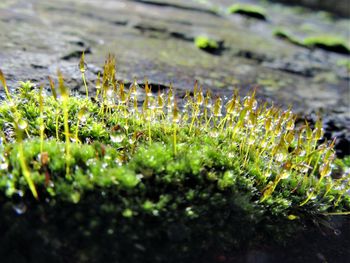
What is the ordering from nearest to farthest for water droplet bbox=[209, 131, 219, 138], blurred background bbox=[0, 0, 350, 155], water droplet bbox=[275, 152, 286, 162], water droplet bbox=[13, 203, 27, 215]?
water droplet bbox=[13, 203, 27, 215] < water droplet bbox=[275, 152, 286, 162] < water droplet bbox=[209, 131, 219, 138] < blurred background bbox=[0, 0, 350, 155]

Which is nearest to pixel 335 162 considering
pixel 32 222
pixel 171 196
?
pixel 171 196

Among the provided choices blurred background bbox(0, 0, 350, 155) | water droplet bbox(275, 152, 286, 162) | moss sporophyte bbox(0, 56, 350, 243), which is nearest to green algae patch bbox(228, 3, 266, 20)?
blurred background bbox(0, 0, 350, 155)

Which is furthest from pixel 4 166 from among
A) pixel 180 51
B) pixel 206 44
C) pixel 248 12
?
pixel 248 12

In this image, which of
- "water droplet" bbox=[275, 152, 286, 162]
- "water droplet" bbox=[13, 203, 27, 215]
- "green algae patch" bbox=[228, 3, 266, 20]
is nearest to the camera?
"water droplet" bbox=[13, 203, 27, 215]

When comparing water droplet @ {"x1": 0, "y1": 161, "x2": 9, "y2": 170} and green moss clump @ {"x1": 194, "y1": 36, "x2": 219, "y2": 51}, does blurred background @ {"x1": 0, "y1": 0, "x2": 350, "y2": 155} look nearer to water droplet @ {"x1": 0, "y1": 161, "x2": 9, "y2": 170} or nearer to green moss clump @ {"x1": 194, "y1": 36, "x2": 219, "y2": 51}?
green moss clump @ {"x1": 194, "y1": 36, "x2": 219, "y2": 51}

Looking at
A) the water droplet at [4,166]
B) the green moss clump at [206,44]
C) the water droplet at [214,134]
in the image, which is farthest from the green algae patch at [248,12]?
the water droplet at [4,166]

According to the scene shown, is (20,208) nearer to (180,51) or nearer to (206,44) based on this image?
(180,51)

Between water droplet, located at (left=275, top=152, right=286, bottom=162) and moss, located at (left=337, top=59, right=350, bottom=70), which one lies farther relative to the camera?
moss, located at (left=337, top=59, right=350, bottom=70)

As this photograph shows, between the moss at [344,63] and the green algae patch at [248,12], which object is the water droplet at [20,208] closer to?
the moss at [344,63]
